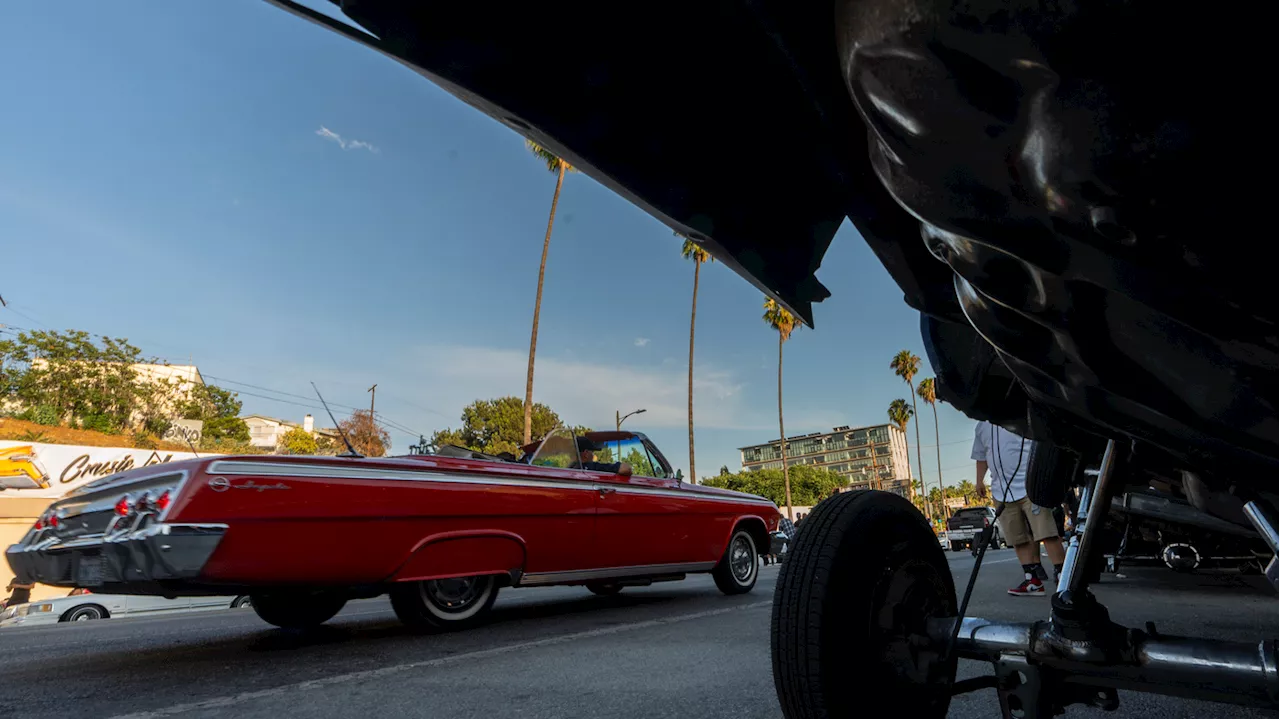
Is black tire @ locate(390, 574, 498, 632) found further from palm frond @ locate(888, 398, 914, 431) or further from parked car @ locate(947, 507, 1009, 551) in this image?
palm frond @ locate(888, 398, 914, 431)

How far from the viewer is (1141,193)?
82 centimetres

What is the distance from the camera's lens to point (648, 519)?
5.20 meters

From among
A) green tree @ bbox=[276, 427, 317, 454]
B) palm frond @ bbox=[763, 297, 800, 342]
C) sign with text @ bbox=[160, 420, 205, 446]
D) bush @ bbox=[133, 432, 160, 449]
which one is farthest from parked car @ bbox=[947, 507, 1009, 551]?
sign with text @ bbox=[160, 420, 205, 446]

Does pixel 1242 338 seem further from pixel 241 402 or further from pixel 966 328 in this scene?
pixel 241 402

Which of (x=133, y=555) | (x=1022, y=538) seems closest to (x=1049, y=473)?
(x=1022, y=538)

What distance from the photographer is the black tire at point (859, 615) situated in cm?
160

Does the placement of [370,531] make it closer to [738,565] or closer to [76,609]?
[738,565]

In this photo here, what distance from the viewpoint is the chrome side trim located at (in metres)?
4.40

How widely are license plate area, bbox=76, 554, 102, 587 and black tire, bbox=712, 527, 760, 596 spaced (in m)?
4.23

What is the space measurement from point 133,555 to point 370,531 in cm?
99

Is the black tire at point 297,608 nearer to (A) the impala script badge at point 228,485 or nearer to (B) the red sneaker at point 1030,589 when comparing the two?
(A) the impala script badge at point 228,485

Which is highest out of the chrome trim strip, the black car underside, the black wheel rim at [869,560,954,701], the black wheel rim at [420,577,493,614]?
the black car underside

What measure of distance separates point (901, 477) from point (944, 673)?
383ft

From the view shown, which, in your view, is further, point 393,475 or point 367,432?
point 367,432
